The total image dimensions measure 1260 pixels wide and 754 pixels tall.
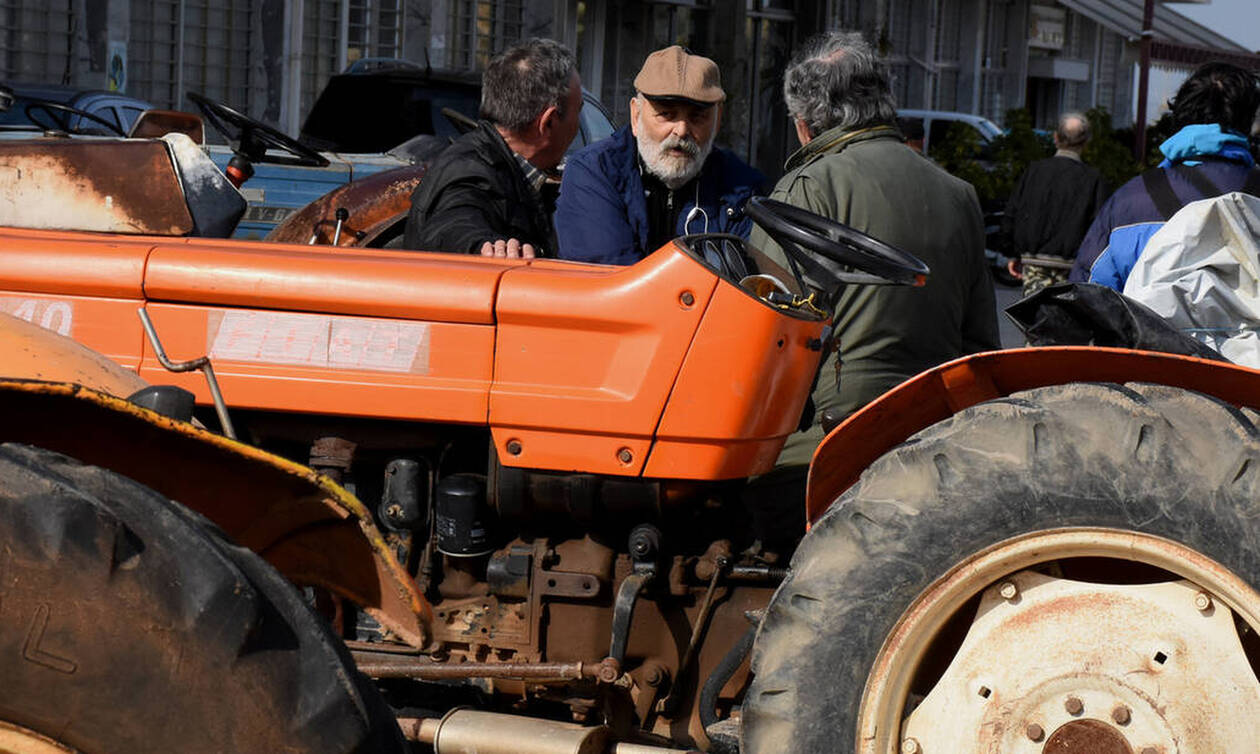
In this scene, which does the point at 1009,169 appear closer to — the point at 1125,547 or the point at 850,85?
the point at 850,85

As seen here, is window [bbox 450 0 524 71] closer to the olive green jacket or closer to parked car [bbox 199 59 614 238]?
parked car [bbox 199 59 614 238]

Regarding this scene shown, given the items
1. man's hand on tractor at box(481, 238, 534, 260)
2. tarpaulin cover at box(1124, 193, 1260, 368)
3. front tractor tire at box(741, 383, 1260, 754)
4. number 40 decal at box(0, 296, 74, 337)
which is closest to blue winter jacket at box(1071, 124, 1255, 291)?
tarpaulin cover at box(1124, 193, 1260, 368)

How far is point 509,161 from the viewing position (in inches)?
183

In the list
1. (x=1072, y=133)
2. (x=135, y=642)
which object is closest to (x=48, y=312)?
(x=135, y=642)

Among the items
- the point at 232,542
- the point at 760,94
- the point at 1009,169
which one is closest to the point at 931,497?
the point at 232,542

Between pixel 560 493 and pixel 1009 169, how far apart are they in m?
17.9

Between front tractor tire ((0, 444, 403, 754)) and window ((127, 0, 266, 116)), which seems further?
window ((127, 0, 266, 116))

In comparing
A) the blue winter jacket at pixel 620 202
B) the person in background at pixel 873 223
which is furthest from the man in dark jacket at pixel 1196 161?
the blue winter jacket at pixel 620 202

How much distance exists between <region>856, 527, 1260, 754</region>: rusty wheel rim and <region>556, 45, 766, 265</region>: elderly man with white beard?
1.73m

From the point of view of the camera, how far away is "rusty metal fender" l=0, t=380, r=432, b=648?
2.40 m

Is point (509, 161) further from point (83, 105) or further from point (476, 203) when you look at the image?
point (83, 105)

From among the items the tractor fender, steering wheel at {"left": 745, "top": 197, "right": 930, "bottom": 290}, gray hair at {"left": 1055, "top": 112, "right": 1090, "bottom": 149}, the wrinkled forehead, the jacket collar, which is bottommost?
the tractor fender

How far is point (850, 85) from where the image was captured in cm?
426

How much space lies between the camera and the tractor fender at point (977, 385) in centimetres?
285
